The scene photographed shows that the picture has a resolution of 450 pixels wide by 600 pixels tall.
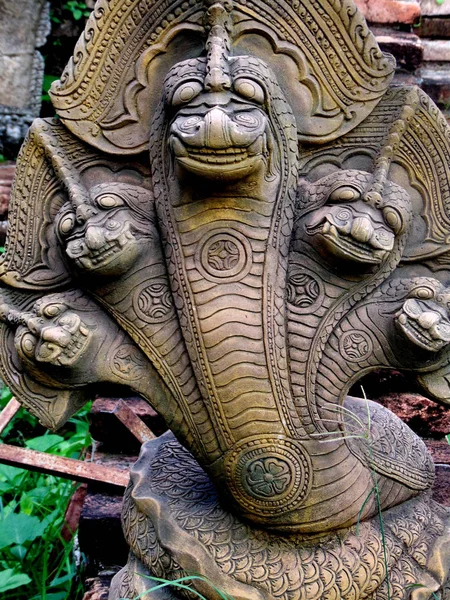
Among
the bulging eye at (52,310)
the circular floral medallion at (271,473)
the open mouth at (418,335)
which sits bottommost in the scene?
the circular floral medallion at (271,473)

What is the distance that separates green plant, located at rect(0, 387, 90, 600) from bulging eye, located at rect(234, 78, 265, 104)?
1.36 meters

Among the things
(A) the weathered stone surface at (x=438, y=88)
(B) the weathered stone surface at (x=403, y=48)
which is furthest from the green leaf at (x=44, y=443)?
(A) the weathered stone surface at (x=438, y=88)

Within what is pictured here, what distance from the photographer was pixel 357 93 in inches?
62.2

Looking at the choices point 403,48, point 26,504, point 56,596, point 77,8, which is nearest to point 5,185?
point 77,8

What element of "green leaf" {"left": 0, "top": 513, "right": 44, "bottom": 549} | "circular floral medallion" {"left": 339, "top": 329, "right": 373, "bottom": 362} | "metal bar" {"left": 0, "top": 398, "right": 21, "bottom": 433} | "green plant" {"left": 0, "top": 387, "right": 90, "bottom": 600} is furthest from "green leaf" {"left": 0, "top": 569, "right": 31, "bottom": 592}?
"circular floral medallion" {"left": 339, "top": 329, "right": 373, "bottom": 362}

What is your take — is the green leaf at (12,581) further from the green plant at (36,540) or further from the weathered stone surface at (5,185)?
the weathered stone surface at (5,185)

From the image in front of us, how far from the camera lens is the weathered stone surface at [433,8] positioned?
404cm

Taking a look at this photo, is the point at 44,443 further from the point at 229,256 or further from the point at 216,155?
the point at 216,155

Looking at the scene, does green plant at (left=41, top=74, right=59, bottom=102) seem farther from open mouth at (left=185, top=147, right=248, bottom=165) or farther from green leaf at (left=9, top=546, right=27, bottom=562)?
open mouth at (left=185, top=147, right=248, bottom=165)

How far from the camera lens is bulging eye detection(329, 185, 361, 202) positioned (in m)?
1.48

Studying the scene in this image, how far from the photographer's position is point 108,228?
Result: 4.86ft

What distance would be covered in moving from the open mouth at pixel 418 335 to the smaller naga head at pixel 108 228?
503 mm

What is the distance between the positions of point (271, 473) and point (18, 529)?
1.24 metres

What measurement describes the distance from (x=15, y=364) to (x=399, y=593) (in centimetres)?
87
